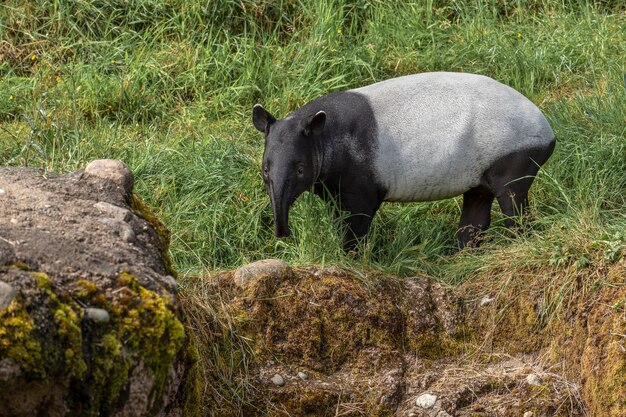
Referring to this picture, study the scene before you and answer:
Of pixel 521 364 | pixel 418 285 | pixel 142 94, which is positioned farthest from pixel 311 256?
pixel 142 94

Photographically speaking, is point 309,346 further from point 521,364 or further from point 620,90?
point 620,90

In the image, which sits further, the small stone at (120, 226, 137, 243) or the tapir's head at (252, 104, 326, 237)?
the tapir's head at (252, 104, 326, 237)

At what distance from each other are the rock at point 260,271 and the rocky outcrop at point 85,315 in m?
0.95

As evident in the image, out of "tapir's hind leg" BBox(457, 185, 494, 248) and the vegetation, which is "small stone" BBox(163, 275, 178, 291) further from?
"tapir's hind leg" BBox(457, 185, 494, 248)

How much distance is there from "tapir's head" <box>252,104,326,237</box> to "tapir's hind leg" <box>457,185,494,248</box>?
1130 mm

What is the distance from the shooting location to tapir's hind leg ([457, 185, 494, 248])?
716 centimetres

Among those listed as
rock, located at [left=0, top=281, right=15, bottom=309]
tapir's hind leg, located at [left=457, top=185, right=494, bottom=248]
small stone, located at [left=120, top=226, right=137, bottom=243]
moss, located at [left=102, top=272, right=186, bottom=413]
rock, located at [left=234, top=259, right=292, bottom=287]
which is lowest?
tapir's hind leg, located at [left=457, top=185, right=494, bottom=248]

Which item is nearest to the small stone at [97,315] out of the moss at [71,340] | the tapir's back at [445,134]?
the moss at [71,340]

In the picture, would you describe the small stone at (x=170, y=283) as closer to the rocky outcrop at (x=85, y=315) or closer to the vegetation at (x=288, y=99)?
the rocky outcrop at (x=85, y=315)

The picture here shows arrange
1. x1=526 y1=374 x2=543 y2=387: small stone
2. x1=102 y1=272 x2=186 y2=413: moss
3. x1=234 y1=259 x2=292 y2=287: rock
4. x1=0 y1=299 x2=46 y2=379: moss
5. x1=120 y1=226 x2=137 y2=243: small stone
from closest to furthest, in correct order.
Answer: x1=0 y1=299 x2=46 y2=379: moss → x1=102 y1=272 x2=186 y2=413: moss → x1=120 y1=226 x2=137 y2=243: small stone → x1=526 y1=374 x2=543 y2=387: small stone → x1=234 y1=259 x2=292 y2=287: rock

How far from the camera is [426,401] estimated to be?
5.28 m

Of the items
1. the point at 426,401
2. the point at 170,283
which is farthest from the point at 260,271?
the point at 170,283

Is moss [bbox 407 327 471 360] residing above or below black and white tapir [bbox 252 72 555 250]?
below

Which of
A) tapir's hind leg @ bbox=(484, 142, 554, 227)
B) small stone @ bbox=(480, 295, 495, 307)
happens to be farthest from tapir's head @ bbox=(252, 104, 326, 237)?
small stone @ bbox=(480, 295, 495, 307)
